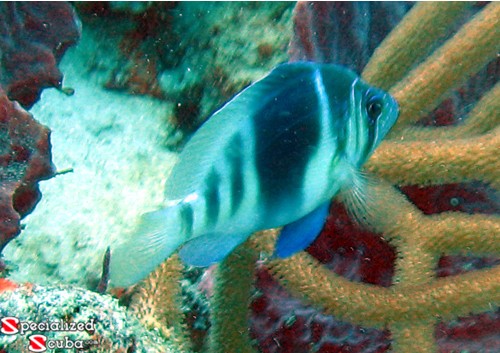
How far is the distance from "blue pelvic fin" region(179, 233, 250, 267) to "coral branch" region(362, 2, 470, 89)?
0.98 m

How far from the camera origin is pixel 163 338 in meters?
1.53

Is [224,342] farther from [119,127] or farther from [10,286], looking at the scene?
[119,127]

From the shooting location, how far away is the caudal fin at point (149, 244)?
3.17 ft

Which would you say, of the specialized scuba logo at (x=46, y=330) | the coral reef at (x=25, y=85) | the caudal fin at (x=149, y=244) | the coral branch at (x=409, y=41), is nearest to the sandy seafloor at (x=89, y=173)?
the coral reef at (x=25, y=85)

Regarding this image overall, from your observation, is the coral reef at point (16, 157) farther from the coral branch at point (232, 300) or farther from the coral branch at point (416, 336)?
the coral branch at point (416, 336)

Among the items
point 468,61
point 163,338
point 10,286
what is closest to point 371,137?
point 468,61

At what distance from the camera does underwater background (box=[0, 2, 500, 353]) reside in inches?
56.5

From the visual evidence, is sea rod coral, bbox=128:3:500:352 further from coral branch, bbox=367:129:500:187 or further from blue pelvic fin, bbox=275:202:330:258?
blue pelvic fin, bbox=275:202:330:258

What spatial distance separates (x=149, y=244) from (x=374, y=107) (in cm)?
59

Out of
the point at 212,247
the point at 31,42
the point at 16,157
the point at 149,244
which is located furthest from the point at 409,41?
the point at 31,42

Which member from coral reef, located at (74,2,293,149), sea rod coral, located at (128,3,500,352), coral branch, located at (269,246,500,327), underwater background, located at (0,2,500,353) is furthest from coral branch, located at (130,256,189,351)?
coral reef, located at (74,2,293,149)

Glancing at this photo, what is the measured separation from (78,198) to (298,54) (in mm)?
1590

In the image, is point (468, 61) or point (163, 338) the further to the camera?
point (468, 61)

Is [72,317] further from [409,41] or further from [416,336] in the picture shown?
[409,41]
